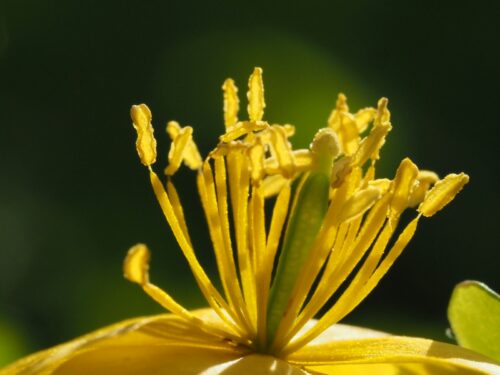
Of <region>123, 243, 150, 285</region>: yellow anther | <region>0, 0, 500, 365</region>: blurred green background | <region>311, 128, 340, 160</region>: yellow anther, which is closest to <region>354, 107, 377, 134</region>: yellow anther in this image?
<region>311, 128, 340, 160</region>: yellow anther

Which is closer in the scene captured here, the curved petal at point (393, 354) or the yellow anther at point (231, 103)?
the curved petal at point (393, 354)

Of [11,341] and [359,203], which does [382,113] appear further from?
[11,341]

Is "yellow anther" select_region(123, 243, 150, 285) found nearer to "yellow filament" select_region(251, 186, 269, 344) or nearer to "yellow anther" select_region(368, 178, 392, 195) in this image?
"yellow filament" select_region(251, 186, 269, 344)

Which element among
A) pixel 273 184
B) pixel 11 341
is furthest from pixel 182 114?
pixel 273 184

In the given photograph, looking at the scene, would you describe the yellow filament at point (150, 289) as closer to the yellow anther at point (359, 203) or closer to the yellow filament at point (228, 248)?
the yellow filament at point (228, 248)

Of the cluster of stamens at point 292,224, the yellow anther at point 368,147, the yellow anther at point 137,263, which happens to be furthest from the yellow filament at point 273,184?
the yellow anther at point 137,263
